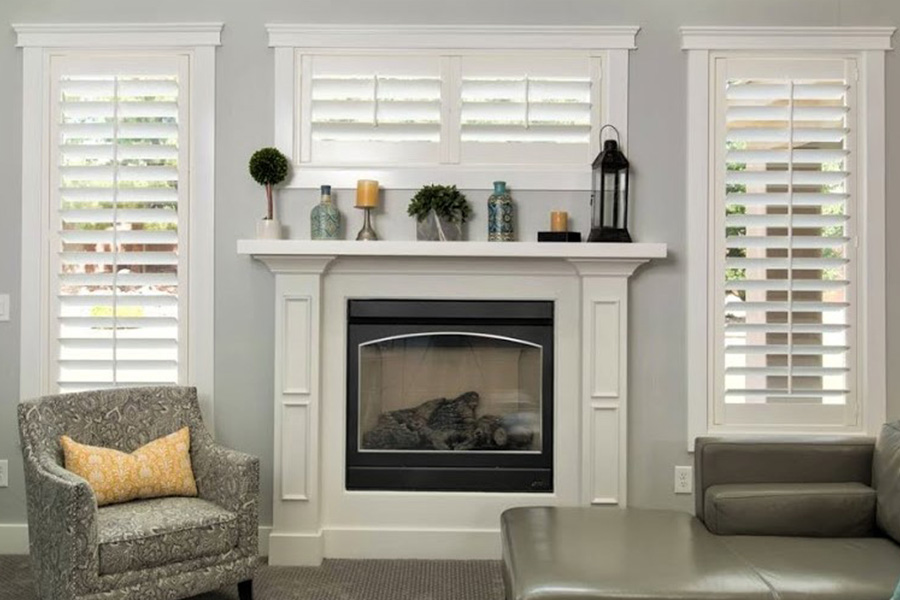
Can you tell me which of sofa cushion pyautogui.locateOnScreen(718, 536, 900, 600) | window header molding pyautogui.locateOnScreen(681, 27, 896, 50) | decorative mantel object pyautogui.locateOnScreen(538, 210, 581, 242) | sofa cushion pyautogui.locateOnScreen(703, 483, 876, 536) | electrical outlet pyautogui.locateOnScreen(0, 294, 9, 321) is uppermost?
window header molding pyautogui.locateOnScreen(681, 27, 896, 50)

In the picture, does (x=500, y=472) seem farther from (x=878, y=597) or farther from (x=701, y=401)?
(x=878, y=597)

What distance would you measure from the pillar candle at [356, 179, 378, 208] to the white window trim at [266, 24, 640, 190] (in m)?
0.12

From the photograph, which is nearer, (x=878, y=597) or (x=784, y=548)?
(x=878, y=597)

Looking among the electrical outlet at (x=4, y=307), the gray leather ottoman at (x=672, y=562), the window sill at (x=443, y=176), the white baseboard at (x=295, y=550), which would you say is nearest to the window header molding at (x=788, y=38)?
the window sill at (x=443, y=176)

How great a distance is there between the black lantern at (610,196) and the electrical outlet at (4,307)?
2.69 metres

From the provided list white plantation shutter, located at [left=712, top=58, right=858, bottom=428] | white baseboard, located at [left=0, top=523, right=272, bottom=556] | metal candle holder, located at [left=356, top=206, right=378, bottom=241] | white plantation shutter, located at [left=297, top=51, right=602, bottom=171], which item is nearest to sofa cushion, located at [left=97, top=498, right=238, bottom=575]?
white baseboard, located at [left=0, top=523, right=272, bottom=556]

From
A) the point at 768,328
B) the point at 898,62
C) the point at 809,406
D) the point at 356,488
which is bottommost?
the point at 356,488

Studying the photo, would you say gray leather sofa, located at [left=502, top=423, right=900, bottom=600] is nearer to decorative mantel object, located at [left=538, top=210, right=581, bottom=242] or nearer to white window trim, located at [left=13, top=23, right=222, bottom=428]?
decorative mantel object, located at [left=538, top=210, right=581, bottom=242]

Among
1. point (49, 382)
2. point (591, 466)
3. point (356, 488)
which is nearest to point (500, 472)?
point (591, 466)

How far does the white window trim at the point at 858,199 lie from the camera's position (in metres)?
3.58

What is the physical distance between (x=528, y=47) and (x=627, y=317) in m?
1.32

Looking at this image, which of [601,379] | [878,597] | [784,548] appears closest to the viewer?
[878,597]

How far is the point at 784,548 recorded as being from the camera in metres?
2.51

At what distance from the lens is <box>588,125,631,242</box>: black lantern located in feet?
11.5
